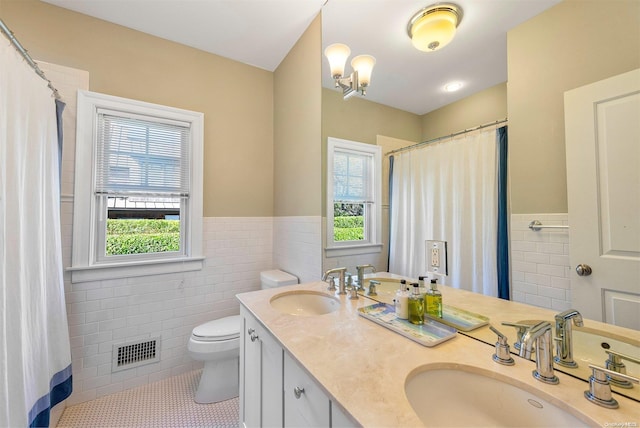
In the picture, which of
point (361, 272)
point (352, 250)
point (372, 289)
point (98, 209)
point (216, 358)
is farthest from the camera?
point (98, 209)

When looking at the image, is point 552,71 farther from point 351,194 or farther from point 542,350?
point 351,194

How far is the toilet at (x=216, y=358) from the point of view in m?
1.73

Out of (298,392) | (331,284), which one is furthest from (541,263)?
(331,284)

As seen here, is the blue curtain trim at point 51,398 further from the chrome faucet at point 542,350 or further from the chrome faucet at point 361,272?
the chrome faucet at point 542,350

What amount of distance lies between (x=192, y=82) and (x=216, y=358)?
7.17ft

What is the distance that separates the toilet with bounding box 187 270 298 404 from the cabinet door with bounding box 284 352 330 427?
3.16 feet

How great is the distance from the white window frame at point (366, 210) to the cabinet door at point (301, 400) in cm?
77

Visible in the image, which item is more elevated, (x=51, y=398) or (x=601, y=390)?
(x=601, y=390)

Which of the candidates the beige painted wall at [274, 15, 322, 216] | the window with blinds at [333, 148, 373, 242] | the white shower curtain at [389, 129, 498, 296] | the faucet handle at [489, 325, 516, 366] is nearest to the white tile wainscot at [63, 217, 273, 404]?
the beige painted wall at [274, 15, 322, 216]

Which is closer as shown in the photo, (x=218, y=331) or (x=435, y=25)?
(x=435, y=25)

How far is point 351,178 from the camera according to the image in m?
1.55

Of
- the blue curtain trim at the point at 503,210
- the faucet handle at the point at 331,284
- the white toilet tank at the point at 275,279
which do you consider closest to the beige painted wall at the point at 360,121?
the blue curtain trim at the point at 503,210

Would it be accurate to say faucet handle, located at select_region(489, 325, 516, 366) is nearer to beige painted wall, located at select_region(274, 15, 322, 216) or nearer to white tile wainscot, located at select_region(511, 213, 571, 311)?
white tile wainscot, located at select_region(511, 213, 571, 311)

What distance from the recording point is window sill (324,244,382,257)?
4.73 ft
